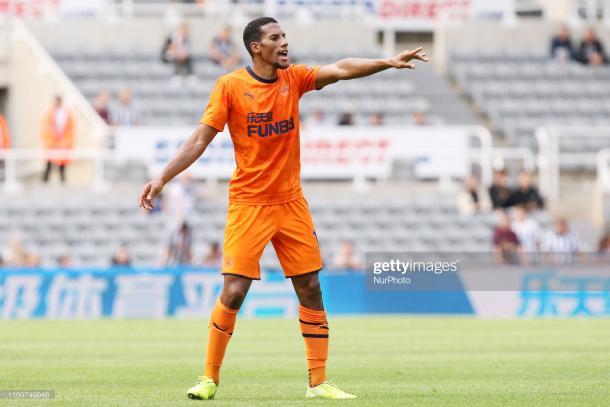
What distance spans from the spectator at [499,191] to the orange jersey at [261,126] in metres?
17.6

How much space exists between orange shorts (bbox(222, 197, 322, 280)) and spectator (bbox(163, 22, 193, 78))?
71.7ft

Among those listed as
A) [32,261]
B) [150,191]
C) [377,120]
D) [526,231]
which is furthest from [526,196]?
[150,191]

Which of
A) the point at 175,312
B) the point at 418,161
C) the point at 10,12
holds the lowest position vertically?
the point at 175,312

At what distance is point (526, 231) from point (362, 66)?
16.3 meters

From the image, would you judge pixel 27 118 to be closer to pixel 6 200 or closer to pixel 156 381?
pixel 6 200

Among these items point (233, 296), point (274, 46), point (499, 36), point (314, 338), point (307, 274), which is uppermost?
point (499, 36)

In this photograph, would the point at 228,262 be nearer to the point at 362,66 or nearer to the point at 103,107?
the point at 362,66

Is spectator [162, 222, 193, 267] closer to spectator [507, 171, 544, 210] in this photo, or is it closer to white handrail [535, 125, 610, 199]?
spectator [507, 171, 544, 210]

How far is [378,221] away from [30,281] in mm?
7424

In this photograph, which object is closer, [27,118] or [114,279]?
[114,279]

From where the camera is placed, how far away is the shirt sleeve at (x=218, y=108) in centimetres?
984

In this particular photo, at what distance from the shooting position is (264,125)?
990 centimetres

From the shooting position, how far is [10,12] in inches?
1300

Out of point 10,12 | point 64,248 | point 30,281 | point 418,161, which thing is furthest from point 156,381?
point 10,12
